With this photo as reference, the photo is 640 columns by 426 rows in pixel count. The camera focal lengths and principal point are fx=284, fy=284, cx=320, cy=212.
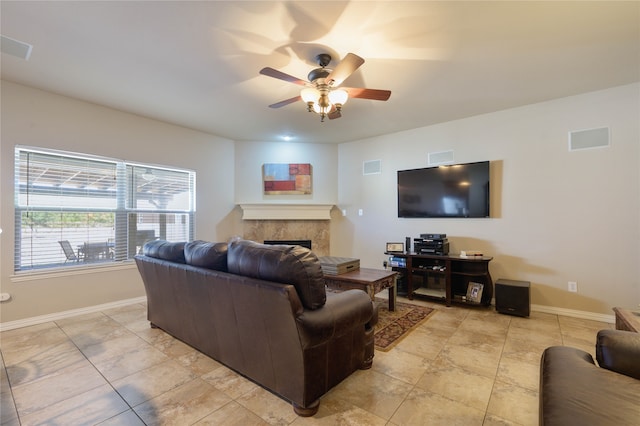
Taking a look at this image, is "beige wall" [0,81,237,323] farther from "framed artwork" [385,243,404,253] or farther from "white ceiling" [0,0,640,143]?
"framed artwork" [385,243,404,253]

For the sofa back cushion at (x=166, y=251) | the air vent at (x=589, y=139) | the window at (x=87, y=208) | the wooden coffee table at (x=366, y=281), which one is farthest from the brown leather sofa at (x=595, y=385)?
Result: the window at (x=87, y=208)

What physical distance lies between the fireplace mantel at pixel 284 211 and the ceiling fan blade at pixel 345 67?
3.05 metres

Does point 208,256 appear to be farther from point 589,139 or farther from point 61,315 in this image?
point 589,139

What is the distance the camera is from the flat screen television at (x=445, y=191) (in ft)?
13.0

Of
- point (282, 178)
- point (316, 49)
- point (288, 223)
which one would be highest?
point (316, 49)

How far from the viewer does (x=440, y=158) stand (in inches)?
173

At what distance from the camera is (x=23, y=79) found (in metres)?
3.02

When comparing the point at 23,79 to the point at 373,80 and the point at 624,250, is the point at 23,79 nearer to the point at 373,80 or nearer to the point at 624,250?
the point at 373,80

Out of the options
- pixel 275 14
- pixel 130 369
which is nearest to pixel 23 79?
pixel 275 14

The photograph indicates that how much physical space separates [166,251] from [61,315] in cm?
204

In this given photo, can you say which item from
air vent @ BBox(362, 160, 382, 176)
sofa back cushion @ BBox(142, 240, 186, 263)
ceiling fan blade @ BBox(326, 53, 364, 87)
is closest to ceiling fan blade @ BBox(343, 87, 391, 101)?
ceiling fan blade @ BBox(326, 53, 364, 87)

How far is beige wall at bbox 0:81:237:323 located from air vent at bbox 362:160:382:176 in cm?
276

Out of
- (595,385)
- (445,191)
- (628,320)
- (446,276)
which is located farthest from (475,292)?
(595,385)

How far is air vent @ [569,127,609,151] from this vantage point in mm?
3252
